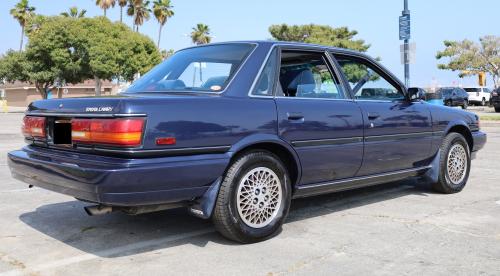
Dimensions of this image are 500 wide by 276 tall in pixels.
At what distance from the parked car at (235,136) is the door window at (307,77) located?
1cm

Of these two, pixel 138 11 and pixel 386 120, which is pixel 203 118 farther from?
pixel 138 11

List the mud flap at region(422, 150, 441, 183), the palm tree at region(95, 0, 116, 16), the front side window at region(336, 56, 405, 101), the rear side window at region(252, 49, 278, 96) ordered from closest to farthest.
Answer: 1. the rear side window at region(252, 49, 278, 96)
2. the front side window at region(336, 56, 405, 101)
3. the mud flap at region(422, 150, 441, 183)
4. the palm tree at region(95, 0, 116, 16)

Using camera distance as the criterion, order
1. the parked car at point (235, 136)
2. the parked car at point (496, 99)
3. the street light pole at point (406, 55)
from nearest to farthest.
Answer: the parked car at point (235, 136) < the street light pole at point (406, 55) < the parked car at point (496, 99)

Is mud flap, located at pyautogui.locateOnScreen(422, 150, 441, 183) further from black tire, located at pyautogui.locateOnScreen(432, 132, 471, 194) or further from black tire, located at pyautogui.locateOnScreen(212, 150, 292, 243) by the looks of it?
black tire, located at pyautogui.locateOnScreen(212, 150, 292, 243)

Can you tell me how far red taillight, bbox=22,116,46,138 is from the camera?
4.24 meters

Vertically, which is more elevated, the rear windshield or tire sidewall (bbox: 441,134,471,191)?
the rear windshield

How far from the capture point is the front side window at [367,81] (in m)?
5.17

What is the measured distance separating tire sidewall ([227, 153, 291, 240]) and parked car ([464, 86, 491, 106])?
4454cm

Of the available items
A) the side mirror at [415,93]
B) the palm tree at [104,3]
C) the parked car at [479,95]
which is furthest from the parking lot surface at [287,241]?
the palm tree at [104,3]

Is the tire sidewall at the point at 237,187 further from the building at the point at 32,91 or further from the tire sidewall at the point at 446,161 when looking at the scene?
the building at the point at 32,91

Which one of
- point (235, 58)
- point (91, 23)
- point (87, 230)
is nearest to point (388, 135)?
point (235, 58)

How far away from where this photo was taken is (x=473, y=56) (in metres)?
51.3

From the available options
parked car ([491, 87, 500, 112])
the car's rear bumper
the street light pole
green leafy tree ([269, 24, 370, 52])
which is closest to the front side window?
the car's rear bumper

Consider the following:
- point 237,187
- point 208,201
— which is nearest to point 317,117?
point 237,187
